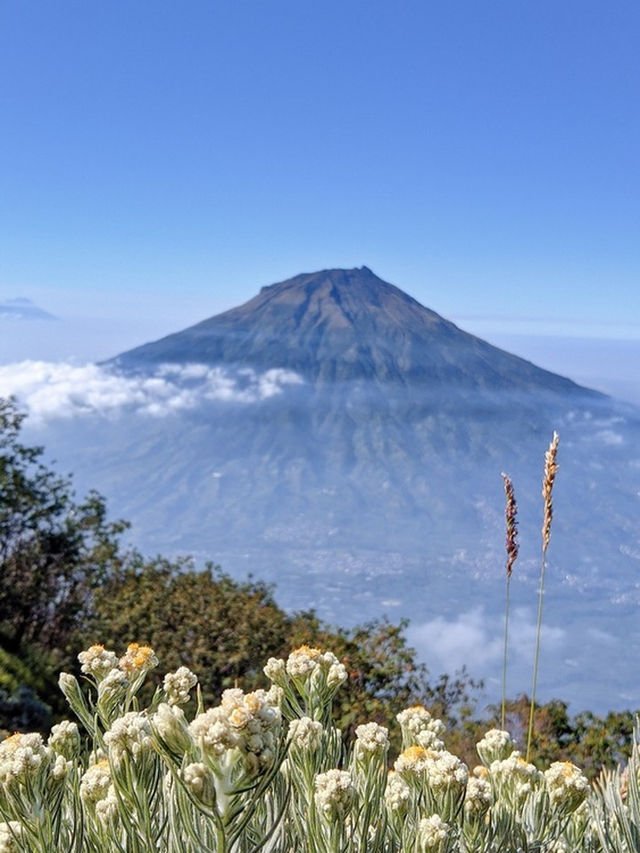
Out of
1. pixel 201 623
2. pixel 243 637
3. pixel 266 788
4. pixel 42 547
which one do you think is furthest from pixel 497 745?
pixel 42 547

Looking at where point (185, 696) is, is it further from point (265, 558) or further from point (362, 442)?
point (362, 442)

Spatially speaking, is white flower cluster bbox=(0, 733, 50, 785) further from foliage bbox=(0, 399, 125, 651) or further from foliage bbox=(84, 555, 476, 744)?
foliage bbox=(0, 399, 125, 651)

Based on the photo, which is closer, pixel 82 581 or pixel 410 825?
pixel 410 825

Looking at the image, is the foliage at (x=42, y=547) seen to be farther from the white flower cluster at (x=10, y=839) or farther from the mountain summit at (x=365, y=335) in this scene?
the mountain summit at (x=365, y=335)

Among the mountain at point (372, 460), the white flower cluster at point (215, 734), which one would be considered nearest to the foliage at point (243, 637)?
the white flower cluster at point (215, 734)

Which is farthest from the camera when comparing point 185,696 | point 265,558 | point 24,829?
point 265,558

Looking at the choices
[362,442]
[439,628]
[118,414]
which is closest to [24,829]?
[439,628]

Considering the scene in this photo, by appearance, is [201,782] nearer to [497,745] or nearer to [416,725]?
[416,725]
